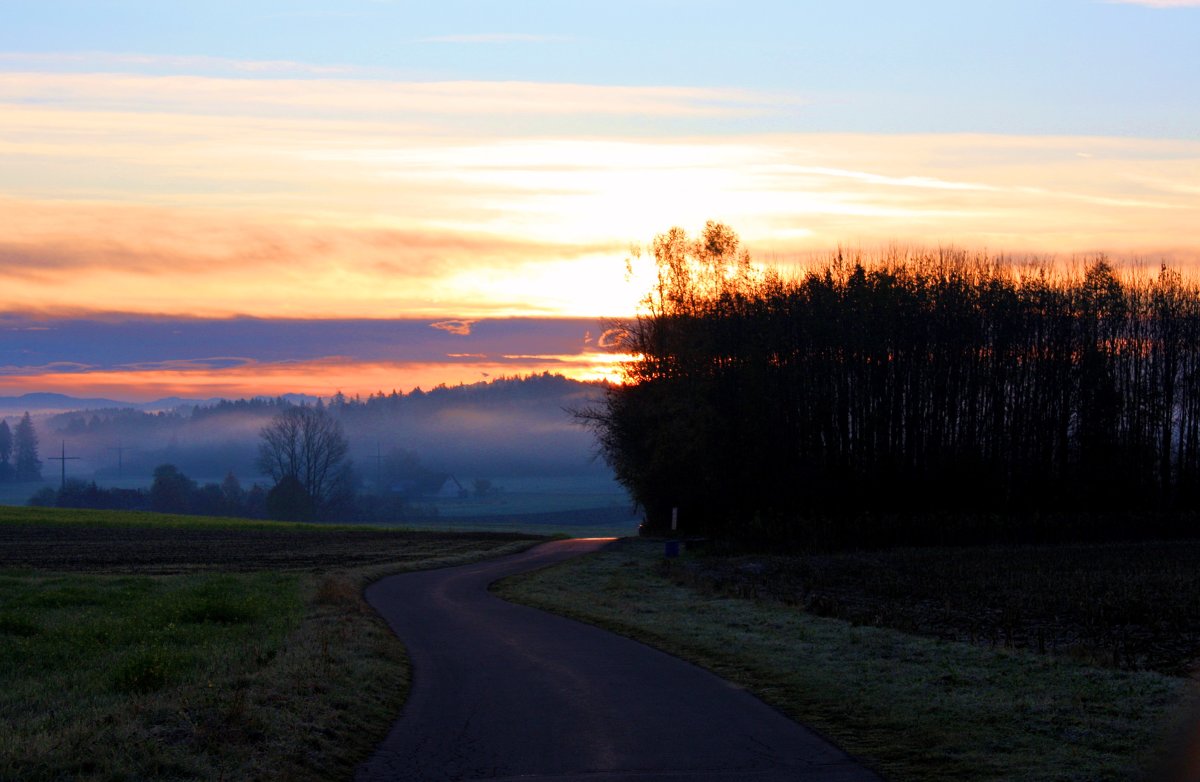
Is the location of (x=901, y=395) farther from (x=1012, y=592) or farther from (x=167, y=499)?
(x=167, y=499)

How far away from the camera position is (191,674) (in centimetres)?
1493

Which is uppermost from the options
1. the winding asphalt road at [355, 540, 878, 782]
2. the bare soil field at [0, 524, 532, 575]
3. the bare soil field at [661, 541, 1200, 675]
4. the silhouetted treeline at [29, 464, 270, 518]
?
the winding asphalt road at [355, 540, 878, 782]

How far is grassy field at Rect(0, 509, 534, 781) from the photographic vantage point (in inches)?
391

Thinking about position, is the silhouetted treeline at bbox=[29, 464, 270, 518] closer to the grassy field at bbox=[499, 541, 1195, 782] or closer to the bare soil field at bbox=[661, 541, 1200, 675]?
the bare soil field at bbox=[661, 541, 1200, 675]

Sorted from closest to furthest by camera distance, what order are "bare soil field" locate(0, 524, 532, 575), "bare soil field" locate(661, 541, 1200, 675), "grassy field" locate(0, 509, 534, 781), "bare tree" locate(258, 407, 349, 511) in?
"grassy field" locate(0, 509, 534, 781)
"bare soil field" locate(661, 541, 1200, 675)
"bare soil field" locate(0, 524, 532, 575)
"bare tree" locate(258, 407, 349, 511)

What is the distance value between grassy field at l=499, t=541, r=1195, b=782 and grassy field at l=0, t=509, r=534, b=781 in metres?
5.10

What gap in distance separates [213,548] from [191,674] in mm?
46440

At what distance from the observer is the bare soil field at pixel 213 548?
4572 cm

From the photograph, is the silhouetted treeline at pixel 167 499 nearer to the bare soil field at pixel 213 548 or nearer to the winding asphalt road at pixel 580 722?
the bare soil field at pixel 213 548

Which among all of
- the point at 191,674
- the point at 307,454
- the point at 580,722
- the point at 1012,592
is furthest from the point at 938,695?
the point at 307,454

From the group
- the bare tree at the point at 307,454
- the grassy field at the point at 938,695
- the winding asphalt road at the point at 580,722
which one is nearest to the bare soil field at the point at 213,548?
the winding asphalt road at the point at 580,722

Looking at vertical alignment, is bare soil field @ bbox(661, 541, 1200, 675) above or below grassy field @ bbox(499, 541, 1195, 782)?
below

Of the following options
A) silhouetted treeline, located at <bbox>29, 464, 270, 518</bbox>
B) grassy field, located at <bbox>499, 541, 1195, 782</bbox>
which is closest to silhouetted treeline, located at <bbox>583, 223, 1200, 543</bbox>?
grassy field, located at <bbox>499, 541, 1195, 782</bbox>

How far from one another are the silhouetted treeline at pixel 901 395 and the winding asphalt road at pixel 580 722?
35943mm
